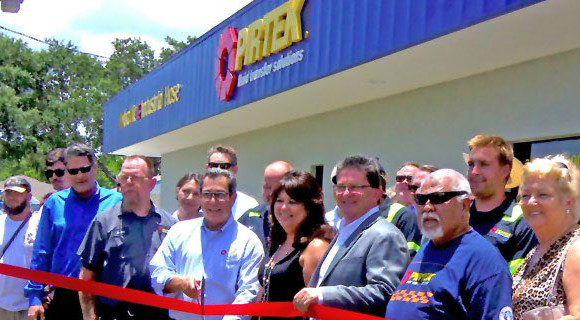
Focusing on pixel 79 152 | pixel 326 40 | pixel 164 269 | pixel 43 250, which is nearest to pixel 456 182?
pixel 164 269

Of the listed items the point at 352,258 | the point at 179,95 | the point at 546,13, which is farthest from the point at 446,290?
the point at 179,95

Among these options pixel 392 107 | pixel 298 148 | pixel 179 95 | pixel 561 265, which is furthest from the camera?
pixel 179 95

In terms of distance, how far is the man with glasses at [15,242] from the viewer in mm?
7137

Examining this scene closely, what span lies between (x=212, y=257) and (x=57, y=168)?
3.47m

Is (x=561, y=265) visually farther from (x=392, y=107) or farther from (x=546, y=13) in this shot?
(x=392, y=107)

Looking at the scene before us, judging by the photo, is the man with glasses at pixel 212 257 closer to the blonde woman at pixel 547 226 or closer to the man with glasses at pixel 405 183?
the blonde woman at pixel 547 226

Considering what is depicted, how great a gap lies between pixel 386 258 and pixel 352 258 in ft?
0.63

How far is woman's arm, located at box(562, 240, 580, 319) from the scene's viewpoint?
2843mm

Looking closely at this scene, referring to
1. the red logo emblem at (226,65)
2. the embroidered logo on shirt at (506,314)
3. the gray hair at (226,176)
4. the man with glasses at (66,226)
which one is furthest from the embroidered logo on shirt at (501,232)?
the red logo emblem at (226,65)

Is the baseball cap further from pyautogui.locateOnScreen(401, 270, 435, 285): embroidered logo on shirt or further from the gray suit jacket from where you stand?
pyautogui.locateOnScreen(401, 270, 435, 285): embroidered logo on shirt

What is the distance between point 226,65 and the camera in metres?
13.1

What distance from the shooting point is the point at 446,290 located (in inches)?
124

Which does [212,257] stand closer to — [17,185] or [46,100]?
[17,185]

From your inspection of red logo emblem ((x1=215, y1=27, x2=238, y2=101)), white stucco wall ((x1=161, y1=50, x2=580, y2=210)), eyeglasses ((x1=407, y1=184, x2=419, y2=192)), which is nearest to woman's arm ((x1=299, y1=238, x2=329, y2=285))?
eyeglasses ((x1=407, y1=184, x2=419, y2=192))
